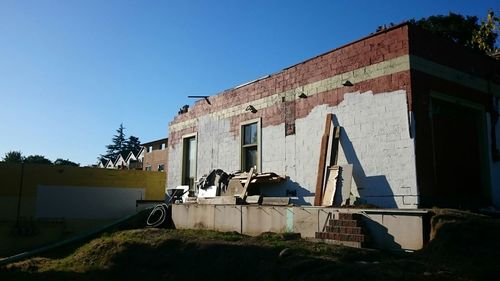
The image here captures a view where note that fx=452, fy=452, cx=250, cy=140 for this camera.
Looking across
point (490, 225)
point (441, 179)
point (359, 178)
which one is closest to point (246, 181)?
point (359, 178)

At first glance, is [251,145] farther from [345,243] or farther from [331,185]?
[345,243]

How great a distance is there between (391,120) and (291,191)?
4248mm

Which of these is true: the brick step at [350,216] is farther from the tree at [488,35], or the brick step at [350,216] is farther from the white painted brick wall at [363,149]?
the tree at [488,35]

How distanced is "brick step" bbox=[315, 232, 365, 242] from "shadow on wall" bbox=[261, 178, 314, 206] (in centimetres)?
318

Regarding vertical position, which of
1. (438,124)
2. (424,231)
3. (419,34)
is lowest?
(424,231)

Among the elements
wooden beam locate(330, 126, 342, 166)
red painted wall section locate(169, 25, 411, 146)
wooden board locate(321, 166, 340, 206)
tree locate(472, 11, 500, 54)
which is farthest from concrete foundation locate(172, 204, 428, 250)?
tree locate(472, 11, 500, 54)

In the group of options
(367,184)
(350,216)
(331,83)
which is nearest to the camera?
(350,216)

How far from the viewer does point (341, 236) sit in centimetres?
1033

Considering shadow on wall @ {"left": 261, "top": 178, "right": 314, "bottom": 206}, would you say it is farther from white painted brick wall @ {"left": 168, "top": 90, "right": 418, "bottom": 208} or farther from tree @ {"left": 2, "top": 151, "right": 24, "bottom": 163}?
tree @ {"left": 2, "top": 151, "right": 24, "bottom": 163}

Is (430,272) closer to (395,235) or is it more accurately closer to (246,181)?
(395,235)

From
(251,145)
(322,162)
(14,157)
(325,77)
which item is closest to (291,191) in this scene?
(322,162)

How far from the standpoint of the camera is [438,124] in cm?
1248

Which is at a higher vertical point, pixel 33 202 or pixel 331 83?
pixel 331 83

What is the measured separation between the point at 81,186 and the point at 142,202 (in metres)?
3.48
